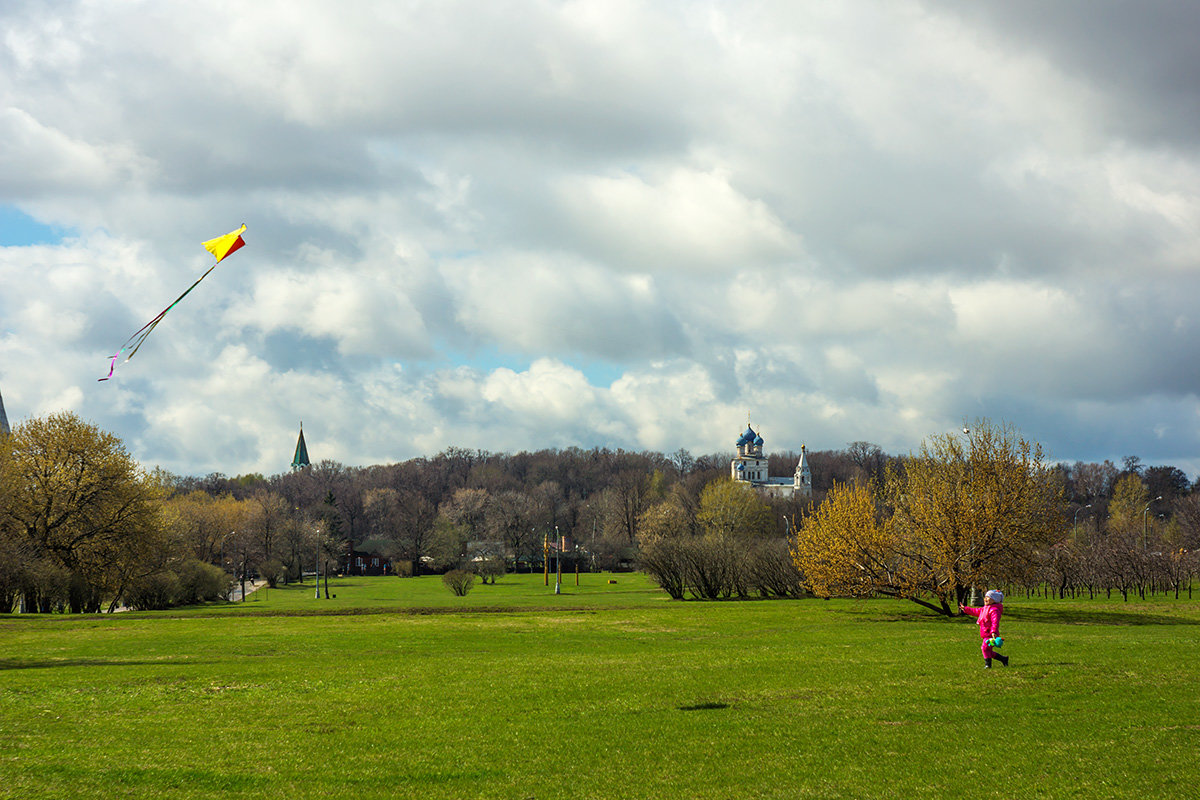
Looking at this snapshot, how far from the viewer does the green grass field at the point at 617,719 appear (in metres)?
10.8

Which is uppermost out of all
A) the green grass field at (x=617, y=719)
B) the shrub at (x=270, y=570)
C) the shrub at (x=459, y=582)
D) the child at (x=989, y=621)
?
the child at (x=989, y=621)

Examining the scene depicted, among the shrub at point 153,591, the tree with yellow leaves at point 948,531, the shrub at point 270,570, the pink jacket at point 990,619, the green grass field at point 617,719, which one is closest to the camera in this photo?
the green grass field at point 617,719

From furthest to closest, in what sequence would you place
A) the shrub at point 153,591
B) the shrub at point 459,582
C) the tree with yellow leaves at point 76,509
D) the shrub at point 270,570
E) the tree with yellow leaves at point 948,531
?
the shrub at point 270,570, the shrub at point 459,582, the shrub at point 153,591, the tree with yellow leaves at point 76,509, the tree with yellow leaves at point 948,531

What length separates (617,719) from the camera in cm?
1455

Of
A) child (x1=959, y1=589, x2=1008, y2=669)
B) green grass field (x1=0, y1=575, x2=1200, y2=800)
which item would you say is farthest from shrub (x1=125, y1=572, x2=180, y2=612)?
child (x1=959, y1=589, x2=1008, y2=669)

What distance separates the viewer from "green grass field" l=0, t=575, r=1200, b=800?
10.8 metres

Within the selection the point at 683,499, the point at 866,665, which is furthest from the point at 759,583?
the point at 683,499

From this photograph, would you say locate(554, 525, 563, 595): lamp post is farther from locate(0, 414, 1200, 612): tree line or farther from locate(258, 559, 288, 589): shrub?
locate(258, 559, 288, 589): shrub

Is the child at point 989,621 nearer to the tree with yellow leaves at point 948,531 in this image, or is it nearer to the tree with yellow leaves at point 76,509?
the tree with yellow leaves at point 948,531

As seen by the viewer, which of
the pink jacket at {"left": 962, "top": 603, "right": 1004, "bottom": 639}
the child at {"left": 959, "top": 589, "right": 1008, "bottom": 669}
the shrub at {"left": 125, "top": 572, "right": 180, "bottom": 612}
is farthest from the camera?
the shrub at {"left": 125, "top": 572, "right": 180, "bottom": 612}

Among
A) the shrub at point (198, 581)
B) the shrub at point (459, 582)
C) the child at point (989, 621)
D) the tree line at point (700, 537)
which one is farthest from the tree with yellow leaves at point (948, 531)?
the shrub at point (198, 581)

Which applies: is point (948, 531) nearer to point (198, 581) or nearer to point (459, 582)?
point (459, 582)

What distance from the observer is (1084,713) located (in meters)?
14.0

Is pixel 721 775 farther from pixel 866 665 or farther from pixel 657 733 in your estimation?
pixel 866 665
